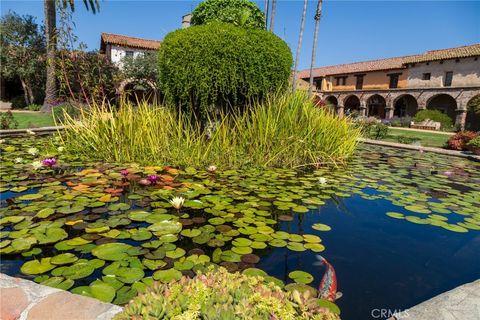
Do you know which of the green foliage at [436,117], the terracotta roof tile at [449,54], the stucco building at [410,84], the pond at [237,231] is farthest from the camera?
the stucco building at [410,84]

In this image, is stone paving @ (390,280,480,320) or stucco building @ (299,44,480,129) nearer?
stone paving @ (390,280,480,320)

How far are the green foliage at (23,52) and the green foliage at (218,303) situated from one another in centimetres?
2359

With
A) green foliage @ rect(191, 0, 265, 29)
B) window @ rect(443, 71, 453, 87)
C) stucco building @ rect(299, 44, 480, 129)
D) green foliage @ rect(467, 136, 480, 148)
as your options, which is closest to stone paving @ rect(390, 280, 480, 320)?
green foliage @ rect(191, 0, 265, 29)

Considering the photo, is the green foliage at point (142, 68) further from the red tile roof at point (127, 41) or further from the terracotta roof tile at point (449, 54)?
the terracotta roof tile at point (449, 54)

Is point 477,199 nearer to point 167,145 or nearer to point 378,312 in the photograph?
point 378,312

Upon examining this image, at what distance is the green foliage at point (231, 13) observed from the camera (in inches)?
204

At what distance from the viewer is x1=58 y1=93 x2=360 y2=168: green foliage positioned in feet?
14.5

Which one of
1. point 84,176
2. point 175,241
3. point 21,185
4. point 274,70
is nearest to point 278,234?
point 175,241

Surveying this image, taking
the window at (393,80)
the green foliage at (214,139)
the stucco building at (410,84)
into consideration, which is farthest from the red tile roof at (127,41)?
the green foliage at (214,139)

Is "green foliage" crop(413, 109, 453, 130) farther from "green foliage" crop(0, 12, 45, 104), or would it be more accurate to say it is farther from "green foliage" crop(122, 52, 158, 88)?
"green foliage" crop(0, 12, 45, 104)

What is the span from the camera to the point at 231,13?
5215mm

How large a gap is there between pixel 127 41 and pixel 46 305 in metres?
30.0

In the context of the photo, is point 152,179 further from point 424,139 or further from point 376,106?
point 376,106

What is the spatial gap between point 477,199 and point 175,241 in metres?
3.47
